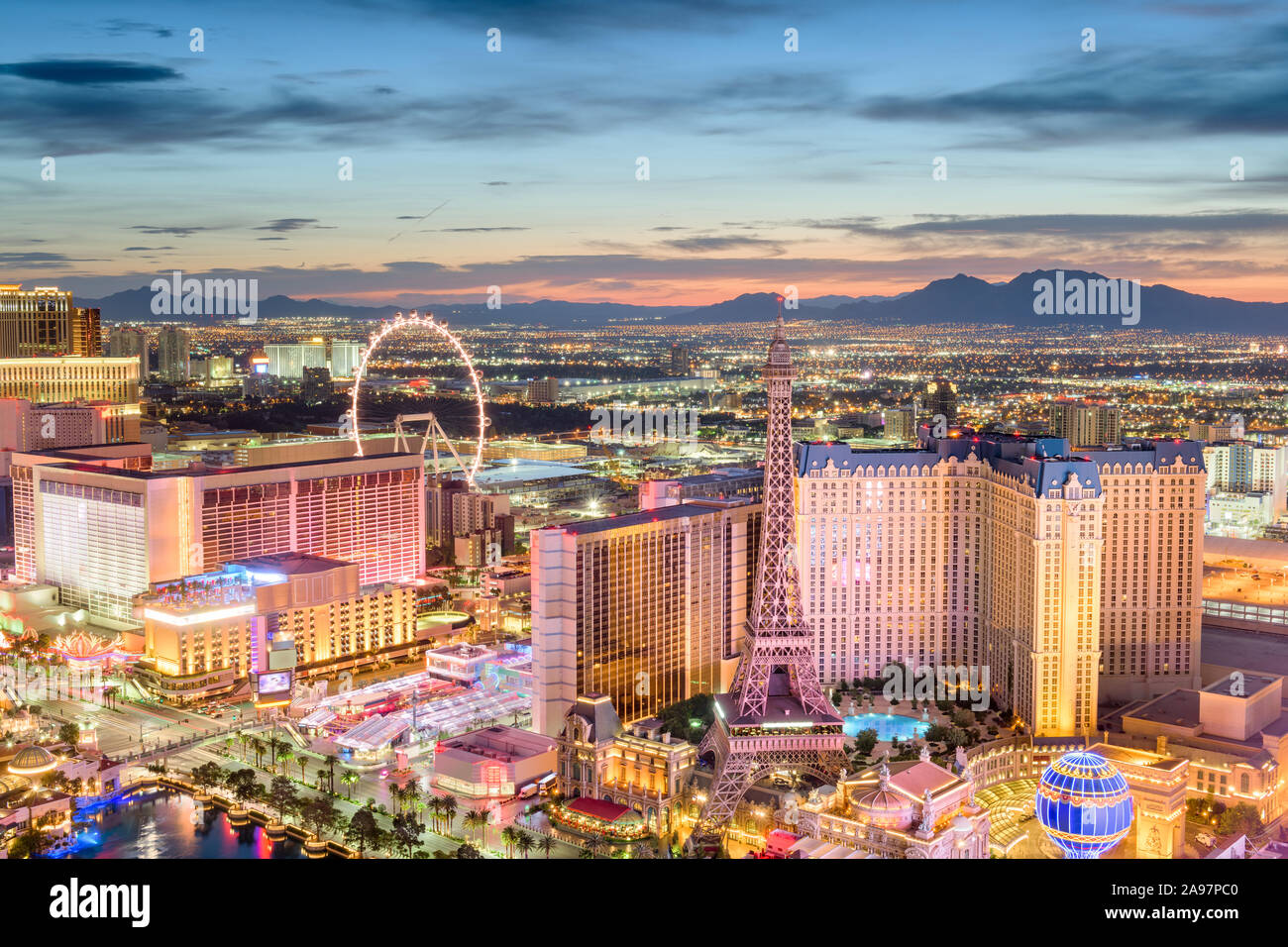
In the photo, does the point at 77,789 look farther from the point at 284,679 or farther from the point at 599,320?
the point at 599,320

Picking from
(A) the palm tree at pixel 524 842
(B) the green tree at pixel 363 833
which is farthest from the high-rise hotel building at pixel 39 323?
(A) the palm tree at pixel 524 842

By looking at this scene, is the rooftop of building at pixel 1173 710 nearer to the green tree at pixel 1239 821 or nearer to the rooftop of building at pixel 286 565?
the green tree at pixel 1239 821

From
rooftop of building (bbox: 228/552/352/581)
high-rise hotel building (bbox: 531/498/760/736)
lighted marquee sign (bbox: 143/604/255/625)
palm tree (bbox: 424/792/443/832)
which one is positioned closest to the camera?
palm tree (bbox: 424/792/443/832)

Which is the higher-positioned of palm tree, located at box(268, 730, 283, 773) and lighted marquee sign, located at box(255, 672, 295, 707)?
lighted marquee sign, located at box(255, 672, 295, 707)

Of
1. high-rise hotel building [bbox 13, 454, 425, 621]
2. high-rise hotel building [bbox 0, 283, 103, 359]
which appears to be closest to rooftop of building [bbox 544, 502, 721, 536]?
high-rise hotel building [bbox 13, 454, 425, 621]

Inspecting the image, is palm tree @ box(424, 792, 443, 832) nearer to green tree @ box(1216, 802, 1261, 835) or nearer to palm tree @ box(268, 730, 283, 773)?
palm tree @ box(268, 730, 283, 773)
